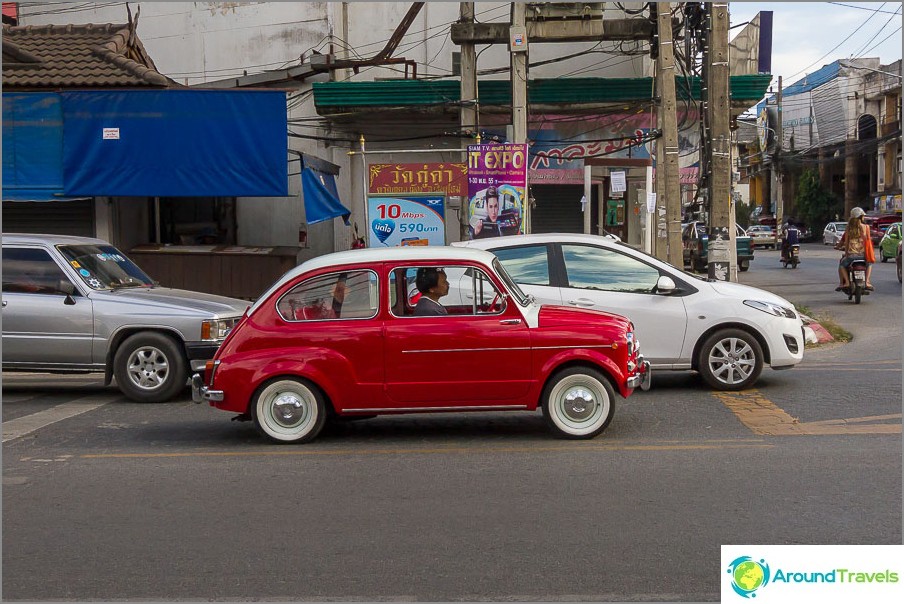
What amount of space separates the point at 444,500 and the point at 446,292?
7.24ft

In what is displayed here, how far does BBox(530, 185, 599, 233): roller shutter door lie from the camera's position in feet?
76.9

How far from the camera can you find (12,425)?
9508 mm

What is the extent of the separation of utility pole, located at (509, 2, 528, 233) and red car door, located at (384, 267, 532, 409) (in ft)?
30.2

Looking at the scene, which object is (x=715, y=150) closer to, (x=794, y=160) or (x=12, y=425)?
(x=12, y=425)

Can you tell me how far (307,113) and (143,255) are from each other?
5452 mm

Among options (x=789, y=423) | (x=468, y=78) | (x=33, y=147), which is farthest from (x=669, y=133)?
(x=33, y=147)

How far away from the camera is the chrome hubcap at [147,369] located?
1070 centimetres

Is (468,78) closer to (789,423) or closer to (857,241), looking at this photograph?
(857,241)

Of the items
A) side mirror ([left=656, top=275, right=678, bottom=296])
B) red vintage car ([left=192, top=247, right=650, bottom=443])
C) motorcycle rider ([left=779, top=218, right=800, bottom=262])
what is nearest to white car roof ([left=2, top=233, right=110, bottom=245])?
red vintage car ([left=192, top=247, right=650, bottom=443])

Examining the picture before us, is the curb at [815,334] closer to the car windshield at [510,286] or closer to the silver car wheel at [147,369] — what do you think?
the car windshield at [510,286]

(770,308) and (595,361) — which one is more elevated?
(770,308)

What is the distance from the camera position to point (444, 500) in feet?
21.2

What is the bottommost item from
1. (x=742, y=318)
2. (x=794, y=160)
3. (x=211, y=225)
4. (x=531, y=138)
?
(x=742, y=318)

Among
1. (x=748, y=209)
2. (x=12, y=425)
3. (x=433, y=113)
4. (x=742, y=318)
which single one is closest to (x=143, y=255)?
(x=433, y=113)
